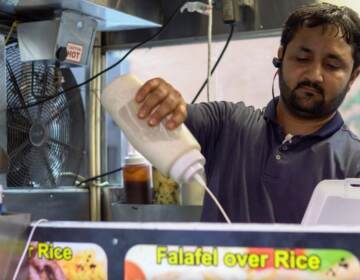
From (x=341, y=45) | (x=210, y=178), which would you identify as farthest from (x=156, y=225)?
(x=341, y=45)

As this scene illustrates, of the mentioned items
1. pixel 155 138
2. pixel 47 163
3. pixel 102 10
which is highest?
pixel 102 10

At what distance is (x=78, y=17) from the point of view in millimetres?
1321

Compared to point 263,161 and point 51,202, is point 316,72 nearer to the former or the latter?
Result: point 263,161

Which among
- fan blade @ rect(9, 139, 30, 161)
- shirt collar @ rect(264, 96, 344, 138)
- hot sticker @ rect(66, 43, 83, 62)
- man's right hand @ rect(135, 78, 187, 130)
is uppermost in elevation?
hot sticker @ rect(66, 43, 83, 62)

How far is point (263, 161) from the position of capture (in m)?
1.24

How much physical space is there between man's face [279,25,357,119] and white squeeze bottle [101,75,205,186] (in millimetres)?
639

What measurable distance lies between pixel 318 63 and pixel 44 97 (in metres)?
0.76

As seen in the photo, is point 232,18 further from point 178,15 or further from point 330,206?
point 330,206

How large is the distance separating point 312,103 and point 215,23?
0.52m

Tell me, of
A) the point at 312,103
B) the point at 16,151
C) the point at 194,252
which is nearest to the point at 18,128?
the point at 16,151

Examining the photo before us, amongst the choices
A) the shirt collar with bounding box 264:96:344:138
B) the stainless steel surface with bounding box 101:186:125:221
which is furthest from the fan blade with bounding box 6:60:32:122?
the shirt collar with bounding box 264:96:344:138

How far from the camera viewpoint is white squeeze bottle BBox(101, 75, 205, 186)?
23.1 inches

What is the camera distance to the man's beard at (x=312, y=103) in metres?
1.19

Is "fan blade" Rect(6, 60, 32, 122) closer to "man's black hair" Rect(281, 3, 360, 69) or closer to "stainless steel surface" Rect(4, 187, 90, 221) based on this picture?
"stainless steel surface" Rect(4, 187, 90, 221)
